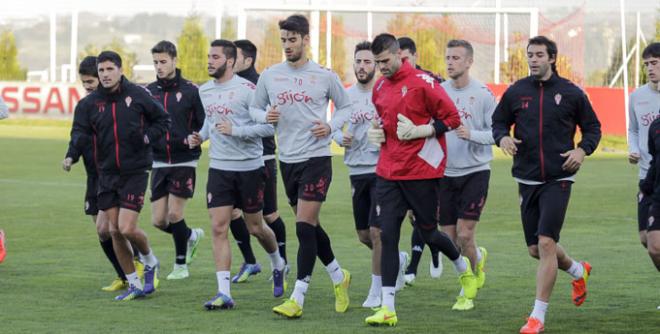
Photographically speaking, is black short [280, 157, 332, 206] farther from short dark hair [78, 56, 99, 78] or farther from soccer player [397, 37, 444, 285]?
short dark hair [78, 56, 99, 78]

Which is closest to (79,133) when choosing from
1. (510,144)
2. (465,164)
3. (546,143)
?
(465,164)

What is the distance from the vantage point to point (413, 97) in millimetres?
10008

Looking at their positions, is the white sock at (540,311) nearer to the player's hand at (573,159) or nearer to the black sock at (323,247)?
the player's hand at (573,159)

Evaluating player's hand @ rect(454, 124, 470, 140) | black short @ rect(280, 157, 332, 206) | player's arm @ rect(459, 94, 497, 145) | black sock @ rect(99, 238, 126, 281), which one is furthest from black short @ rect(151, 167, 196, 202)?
player's hand @ rect(454, 124, 470, 140)

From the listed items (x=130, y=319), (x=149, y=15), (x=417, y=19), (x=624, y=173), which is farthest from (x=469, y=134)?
(x=149, y=15)

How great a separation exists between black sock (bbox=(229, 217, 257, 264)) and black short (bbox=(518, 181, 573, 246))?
3.63 metres

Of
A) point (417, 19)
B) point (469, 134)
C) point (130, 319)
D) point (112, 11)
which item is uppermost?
point (112, 11)

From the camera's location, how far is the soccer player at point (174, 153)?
41.2 feet

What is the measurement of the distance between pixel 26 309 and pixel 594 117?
463cm

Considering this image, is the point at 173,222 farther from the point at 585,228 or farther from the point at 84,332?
the point at 585,228

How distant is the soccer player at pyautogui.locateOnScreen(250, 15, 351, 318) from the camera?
10578 millimetres

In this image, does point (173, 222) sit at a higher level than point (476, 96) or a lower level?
lower

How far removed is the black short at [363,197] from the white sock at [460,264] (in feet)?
3.94

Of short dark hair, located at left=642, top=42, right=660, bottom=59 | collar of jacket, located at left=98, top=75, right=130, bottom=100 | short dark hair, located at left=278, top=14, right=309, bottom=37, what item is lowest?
collar of jacket, located at left=98, top=75, right=130, bottom=100
